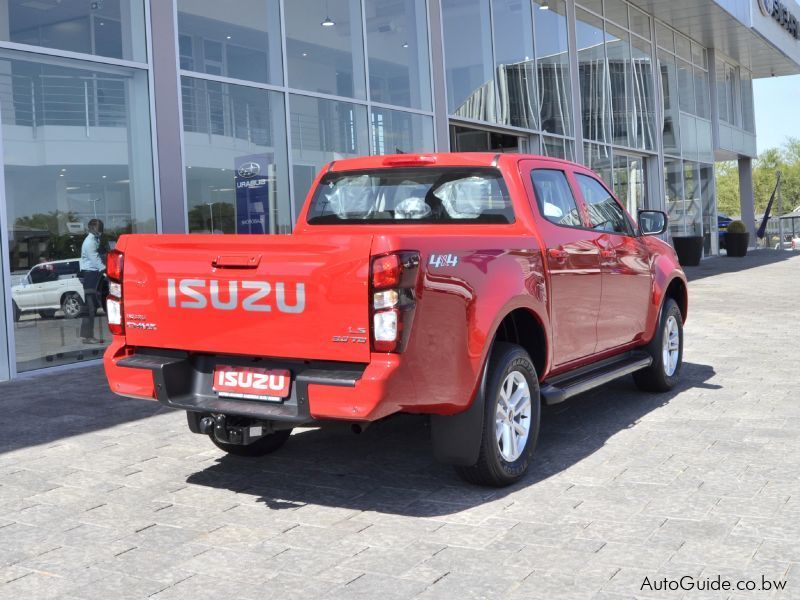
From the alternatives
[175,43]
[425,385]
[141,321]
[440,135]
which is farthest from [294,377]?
[440,135]

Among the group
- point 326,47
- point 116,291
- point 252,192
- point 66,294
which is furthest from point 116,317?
point 326,47

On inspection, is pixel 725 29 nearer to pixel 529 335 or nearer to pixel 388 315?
pixel 529 335

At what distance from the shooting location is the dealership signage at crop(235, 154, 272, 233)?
11250 mm

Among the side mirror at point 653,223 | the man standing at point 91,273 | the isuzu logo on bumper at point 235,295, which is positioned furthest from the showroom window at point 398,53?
the isuzu logo on bumper at point 235,295

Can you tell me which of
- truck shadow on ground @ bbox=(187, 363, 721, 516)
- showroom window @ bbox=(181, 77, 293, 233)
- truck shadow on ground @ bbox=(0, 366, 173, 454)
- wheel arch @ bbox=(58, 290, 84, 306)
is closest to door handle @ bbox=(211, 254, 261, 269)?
truck shadow on ground @ bbox=(187, 363, 721, 516)

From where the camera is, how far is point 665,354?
24.2ft

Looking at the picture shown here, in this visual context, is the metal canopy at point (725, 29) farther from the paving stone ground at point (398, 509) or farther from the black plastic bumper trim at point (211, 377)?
the black plastic bumper trim at point (211, 377)

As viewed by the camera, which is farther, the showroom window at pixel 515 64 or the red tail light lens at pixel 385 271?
the showroom window at pixel 515 64

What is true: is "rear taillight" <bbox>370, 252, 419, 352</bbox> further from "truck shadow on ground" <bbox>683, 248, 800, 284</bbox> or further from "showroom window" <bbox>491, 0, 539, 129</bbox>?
"truck shadow on ground" <bbox>683, 248, 800, 284</bbox>

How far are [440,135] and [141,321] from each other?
35.6 feet

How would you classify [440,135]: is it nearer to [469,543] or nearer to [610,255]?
[610,255]

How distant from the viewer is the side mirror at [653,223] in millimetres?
7184

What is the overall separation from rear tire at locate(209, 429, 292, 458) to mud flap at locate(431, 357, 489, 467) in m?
1.31

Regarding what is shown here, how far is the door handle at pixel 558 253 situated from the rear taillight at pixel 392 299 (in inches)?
62.5
